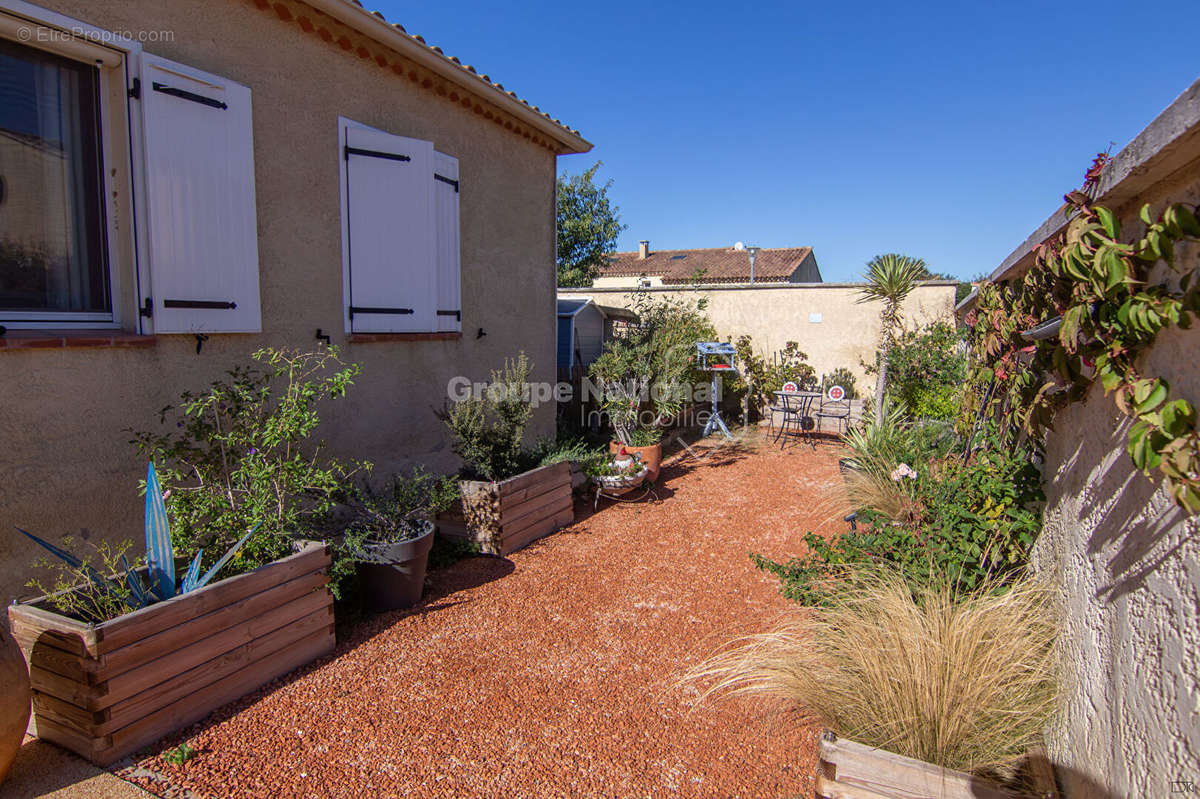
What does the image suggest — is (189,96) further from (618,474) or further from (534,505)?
(618,474)

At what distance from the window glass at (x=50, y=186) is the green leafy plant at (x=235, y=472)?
2.59 feet

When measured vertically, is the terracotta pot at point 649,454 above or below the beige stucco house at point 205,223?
below

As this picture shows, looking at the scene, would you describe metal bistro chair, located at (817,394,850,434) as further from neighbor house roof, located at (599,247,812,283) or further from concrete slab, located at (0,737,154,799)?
neighbor house roof, located at (599,247,812,283)

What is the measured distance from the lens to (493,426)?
15.8 ft

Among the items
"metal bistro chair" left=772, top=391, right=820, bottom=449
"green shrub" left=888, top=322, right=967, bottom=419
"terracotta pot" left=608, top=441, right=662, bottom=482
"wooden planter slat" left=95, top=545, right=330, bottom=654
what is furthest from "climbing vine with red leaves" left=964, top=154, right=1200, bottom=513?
"green shrub" left=888, top=322, right=967, bottom=419

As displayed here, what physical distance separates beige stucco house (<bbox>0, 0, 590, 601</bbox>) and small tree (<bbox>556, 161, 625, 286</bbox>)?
11.1 metres

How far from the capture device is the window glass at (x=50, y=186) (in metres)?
2.97

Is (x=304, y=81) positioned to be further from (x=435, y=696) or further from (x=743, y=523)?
(x=743, y=523)

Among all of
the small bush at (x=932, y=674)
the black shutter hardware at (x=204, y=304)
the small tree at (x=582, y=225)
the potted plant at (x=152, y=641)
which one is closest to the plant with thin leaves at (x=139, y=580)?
the potted plant at (x=152, y=641)

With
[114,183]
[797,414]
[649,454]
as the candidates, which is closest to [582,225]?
[797,414]

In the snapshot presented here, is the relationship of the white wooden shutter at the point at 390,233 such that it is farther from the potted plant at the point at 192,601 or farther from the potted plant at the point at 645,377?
the potted plant at the point at 645,377

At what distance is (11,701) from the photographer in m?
2.10

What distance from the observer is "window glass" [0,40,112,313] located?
2.97m

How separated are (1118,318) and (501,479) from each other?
393 cm
